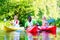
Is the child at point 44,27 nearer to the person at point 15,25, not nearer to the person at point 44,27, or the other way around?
the person at point 44,27

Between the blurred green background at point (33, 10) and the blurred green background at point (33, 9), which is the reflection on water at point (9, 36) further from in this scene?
the blurred green background at point (33, 9)

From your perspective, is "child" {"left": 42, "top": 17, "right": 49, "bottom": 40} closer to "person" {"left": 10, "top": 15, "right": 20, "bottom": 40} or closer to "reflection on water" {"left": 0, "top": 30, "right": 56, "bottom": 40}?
"reflection on water" {"left": 0, "top": 30, "right": 56, "bottom": 40}

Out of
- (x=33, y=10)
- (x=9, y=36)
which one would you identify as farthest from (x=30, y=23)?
(x=9, y=36)

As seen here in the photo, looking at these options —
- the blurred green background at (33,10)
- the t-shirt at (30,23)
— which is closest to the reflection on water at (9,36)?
the blurred green background at (33,10)

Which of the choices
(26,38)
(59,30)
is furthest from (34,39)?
(59,30)

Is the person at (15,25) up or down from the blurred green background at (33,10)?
down

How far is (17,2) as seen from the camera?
330 cm

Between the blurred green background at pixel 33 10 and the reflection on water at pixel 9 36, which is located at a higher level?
the blurred green background at pixel 33 10

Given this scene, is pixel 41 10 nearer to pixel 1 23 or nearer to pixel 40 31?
pixel 40 31

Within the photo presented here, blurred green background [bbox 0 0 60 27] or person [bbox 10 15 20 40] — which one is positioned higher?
blurred green background [bbox 0 0 60 27]

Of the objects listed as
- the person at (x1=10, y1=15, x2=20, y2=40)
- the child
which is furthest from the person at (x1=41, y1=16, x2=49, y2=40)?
the person at (x1=10, y1=15, x2=20, y2=40)

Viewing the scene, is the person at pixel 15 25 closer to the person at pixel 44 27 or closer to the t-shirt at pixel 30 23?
the t-shirt at pixel 30 23

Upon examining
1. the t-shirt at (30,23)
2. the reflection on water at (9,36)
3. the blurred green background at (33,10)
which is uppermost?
the blurred green background at (33,10)

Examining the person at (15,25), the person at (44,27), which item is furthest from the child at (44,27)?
the person at (15,25)
